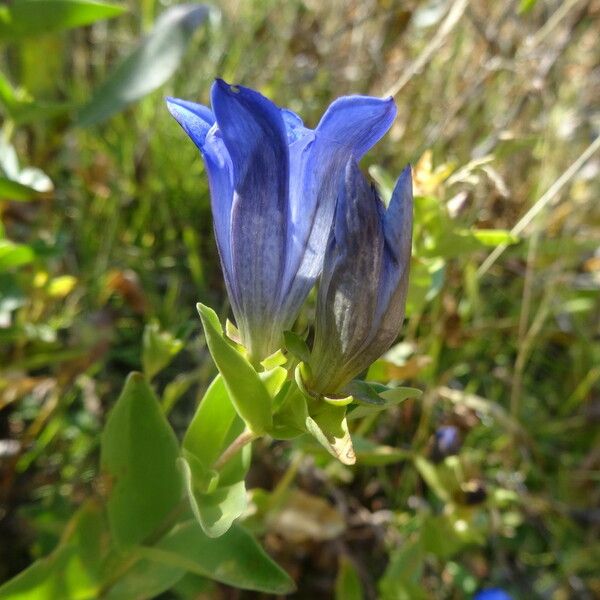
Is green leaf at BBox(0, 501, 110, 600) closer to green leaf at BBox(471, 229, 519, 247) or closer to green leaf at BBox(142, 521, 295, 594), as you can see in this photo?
green leaf at BBox(142, 521, 295, 594)

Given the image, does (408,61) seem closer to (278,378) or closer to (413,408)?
(413,408)

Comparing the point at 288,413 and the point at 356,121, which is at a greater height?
the point at 356,121

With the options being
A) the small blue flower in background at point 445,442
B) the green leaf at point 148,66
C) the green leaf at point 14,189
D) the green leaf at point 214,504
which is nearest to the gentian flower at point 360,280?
the green leaf at point 214,504

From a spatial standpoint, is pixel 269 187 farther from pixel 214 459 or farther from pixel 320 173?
pixel 214 459

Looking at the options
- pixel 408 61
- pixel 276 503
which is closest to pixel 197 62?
pixel 408 61

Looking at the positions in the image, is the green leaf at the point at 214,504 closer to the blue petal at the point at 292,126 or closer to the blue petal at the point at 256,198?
the blue petal at the point at 256,198

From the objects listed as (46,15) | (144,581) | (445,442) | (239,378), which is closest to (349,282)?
(239,378)
